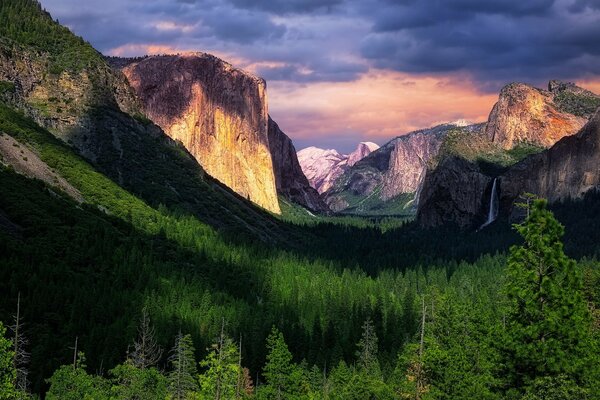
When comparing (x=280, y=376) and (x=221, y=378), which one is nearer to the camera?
(x=221, y=378)

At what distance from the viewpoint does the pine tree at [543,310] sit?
109 feet

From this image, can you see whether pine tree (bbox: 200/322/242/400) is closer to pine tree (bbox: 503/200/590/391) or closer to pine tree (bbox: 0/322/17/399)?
pine tree (bbox: 0/322/17/399)

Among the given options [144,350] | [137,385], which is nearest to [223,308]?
[144,350]

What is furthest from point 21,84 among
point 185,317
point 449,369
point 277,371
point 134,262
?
point 449,369

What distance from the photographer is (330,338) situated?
4717 inches

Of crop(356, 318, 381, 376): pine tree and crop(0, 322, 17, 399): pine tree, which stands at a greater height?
crop(0, 322, 17, 399): pine tree

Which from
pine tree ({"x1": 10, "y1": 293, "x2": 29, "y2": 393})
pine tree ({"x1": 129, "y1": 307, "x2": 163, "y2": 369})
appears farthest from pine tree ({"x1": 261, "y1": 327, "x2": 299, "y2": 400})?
pine tree ({"x1": 10, "y1": 293, "x2": 29, "y2": 393})

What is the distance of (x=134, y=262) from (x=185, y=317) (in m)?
21.7

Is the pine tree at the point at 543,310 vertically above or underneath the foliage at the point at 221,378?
above

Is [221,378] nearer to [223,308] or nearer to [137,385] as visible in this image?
[137,385]

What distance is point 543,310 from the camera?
33938 millimetres

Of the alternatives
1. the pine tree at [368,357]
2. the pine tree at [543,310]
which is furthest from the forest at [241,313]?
the pine tree at [368,357]

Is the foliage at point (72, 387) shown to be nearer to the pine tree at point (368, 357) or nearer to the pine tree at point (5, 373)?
the pine tree at point (5, 373)

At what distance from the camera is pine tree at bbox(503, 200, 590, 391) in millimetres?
33250
